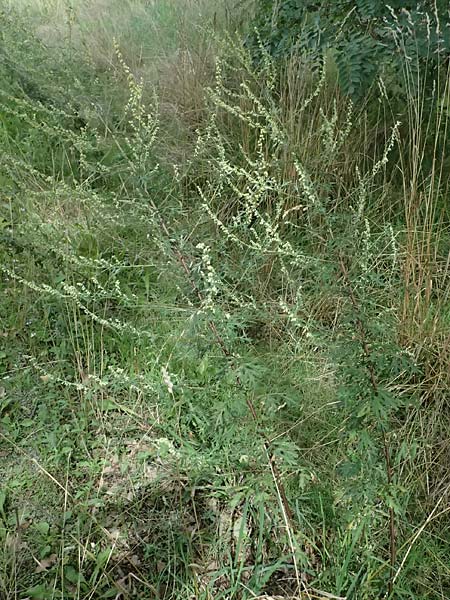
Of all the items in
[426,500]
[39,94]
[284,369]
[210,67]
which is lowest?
[426,500]

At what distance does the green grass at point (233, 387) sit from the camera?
1.47 m

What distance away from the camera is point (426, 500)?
1.72 metres

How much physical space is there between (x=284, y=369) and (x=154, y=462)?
0.62m

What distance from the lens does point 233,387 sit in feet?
4.86

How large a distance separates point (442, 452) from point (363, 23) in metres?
2.00

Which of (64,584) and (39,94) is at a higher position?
(39,94)

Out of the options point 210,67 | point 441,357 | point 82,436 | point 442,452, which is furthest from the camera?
point 210,67

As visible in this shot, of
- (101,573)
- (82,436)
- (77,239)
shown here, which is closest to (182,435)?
(82,436)

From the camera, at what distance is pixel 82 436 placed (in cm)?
208

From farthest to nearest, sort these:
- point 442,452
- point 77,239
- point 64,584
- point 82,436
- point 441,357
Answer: point 77,239 → point 82,436 → point 441,357 → point 442,452 → point 64,584

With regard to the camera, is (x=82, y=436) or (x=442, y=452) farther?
(x=82, y=436)

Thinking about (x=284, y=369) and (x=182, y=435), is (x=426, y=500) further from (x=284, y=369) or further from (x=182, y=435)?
(x=182, y=435)

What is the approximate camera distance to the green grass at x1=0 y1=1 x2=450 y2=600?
1.47 m

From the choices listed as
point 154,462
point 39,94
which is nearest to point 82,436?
point 154,462
